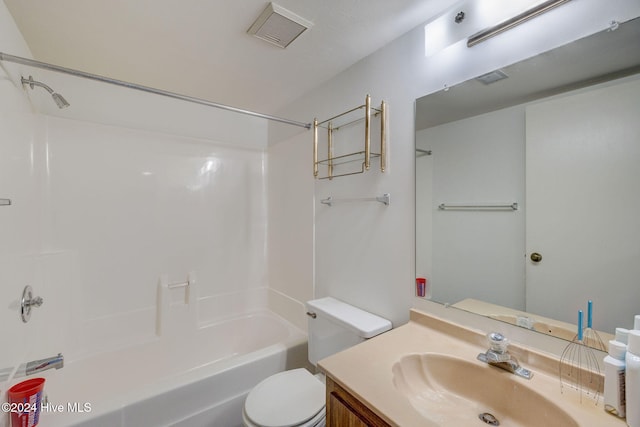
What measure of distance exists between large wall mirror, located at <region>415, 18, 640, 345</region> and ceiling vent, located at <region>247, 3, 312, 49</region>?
0.71m

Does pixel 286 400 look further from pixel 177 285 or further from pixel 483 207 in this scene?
pixel 177 285

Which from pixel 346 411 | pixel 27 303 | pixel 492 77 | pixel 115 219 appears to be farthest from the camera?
pixel 115 219

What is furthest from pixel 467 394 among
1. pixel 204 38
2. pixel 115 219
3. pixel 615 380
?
pixel 115 219

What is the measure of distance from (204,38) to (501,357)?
198 centimetres

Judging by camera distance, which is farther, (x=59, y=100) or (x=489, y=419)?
(x=59, y=100)

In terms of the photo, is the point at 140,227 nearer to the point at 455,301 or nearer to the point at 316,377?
the point at 316,377

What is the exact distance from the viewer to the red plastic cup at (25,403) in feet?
3.66

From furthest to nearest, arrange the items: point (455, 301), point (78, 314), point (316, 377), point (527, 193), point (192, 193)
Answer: point (192, 193) → point (78, 314) → point (316, 377) → point (455, 301) → point (527, 193)

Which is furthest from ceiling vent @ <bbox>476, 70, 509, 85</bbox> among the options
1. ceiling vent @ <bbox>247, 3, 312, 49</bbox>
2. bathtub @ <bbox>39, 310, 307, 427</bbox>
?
bathtub @ <bbox>39, 310, 307, 427</bbox>

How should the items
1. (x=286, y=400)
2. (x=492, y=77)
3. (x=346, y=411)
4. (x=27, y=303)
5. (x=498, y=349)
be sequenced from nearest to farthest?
(x=346, y=411) → (x=498, y=349) → (x=492, y=77) → (x=286, y=400) → (x=27, y=303)

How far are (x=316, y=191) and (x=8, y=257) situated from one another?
1.67 meters

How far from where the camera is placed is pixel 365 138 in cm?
153

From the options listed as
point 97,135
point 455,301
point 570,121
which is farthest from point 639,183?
point 97,135

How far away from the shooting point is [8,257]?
127 cm
